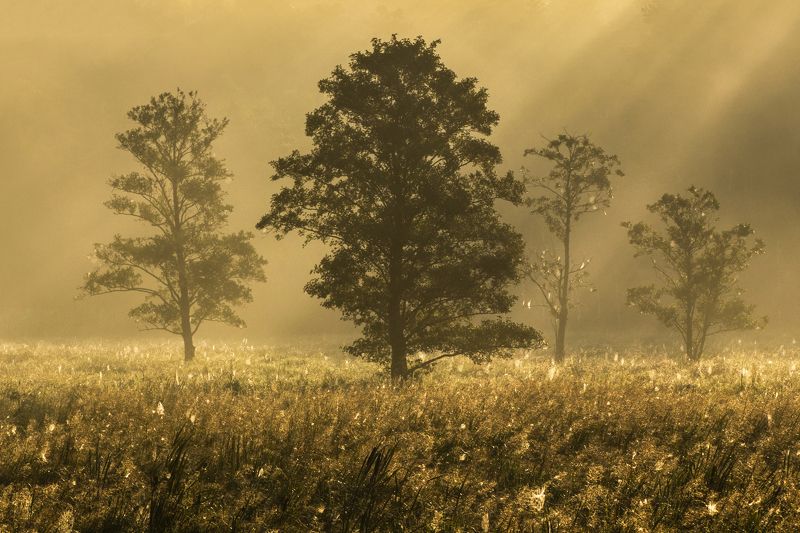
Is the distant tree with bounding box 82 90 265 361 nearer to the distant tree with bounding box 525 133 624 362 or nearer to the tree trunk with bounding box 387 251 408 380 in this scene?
the tree trunk with bounding box 387 251 408 380

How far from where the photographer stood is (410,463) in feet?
19.1

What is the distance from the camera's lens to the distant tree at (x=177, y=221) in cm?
2297

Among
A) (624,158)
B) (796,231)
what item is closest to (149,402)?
(796,231)

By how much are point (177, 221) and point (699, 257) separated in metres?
23.6

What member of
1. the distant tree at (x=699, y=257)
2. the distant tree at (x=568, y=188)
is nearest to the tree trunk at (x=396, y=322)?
the distant tree at (x=699, y=257)

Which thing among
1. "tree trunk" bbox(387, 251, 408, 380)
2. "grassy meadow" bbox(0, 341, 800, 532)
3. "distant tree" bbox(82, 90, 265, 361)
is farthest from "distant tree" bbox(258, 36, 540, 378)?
"distant tree" bbox(82, 90, 265, 361)

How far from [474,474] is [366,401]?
3772mm

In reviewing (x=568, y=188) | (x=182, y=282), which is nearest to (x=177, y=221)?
(x=182, y=282)

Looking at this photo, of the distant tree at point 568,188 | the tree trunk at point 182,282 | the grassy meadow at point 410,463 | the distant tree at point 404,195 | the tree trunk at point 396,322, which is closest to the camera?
the grassy meadow at point 410,463

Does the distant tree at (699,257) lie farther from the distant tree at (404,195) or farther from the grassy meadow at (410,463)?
the grassy meadow at (410,463)

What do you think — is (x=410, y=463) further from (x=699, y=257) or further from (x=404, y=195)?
(x=699, y=257)

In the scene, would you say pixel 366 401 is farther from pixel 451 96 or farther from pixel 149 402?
pixel 451 96

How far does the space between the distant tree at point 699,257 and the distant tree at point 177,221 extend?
60.1ft

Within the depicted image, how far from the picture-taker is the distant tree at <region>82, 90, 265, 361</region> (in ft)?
75.4
